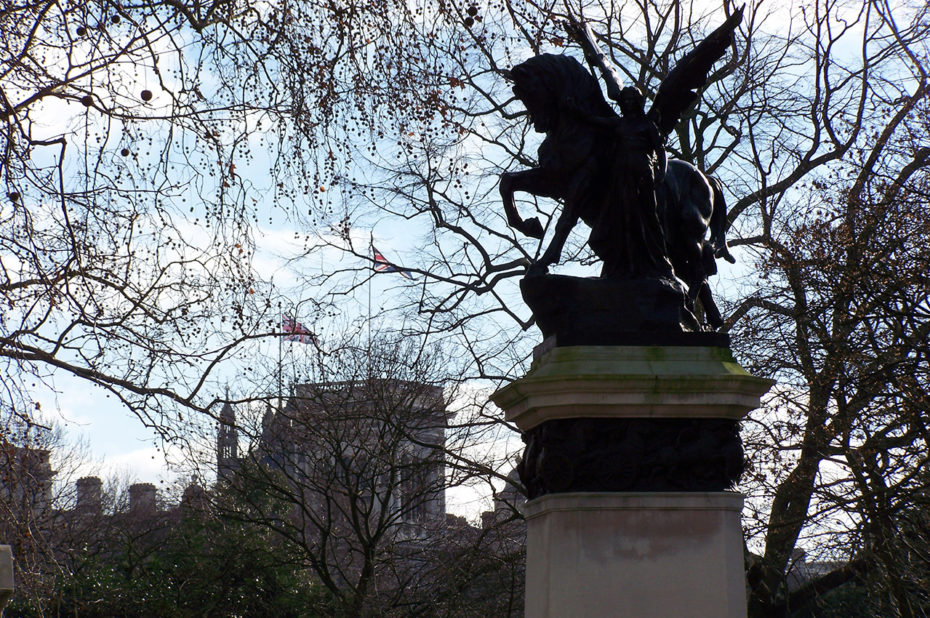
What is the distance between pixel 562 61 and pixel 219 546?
52.8 ft

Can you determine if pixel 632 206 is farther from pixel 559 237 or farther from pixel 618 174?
pixel 559 237

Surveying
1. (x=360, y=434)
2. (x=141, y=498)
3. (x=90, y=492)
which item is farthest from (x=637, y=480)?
(x=141, y=498)

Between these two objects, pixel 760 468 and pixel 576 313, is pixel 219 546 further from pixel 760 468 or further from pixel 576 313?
pixel 576 313

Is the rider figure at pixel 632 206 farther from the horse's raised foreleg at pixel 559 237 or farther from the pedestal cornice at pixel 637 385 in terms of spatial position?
the pedestal cornice at pixel 637 385

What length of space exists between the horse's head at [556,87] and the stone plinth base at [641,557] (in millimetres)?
2166

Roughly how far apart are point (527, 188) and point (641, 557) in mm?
2222

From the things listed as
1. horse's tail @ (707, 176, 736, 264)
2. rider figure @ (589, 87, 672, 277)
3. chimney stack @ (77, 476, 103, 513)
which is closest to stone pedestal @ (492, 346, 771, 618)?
rider figure @ (589, 87, 672, 277)

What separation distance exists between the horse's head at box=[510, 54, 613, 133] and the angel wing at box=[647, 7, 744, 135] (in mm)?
323

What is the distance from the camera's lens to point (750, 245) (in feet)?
60.7

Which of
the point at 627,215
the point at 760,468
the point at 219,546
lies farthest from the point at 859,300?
the point at 219,546

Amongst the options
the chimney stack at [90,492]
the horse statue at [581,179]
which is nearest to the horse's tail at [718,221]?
the horse statue at [581,179]

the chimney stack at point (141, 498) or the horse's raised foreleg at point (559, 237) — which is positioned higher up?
the chimney stack at point (141, 498)

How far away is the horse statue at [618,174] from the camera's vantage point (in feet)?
19.5

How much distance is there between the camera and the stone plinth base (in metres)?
5.14
